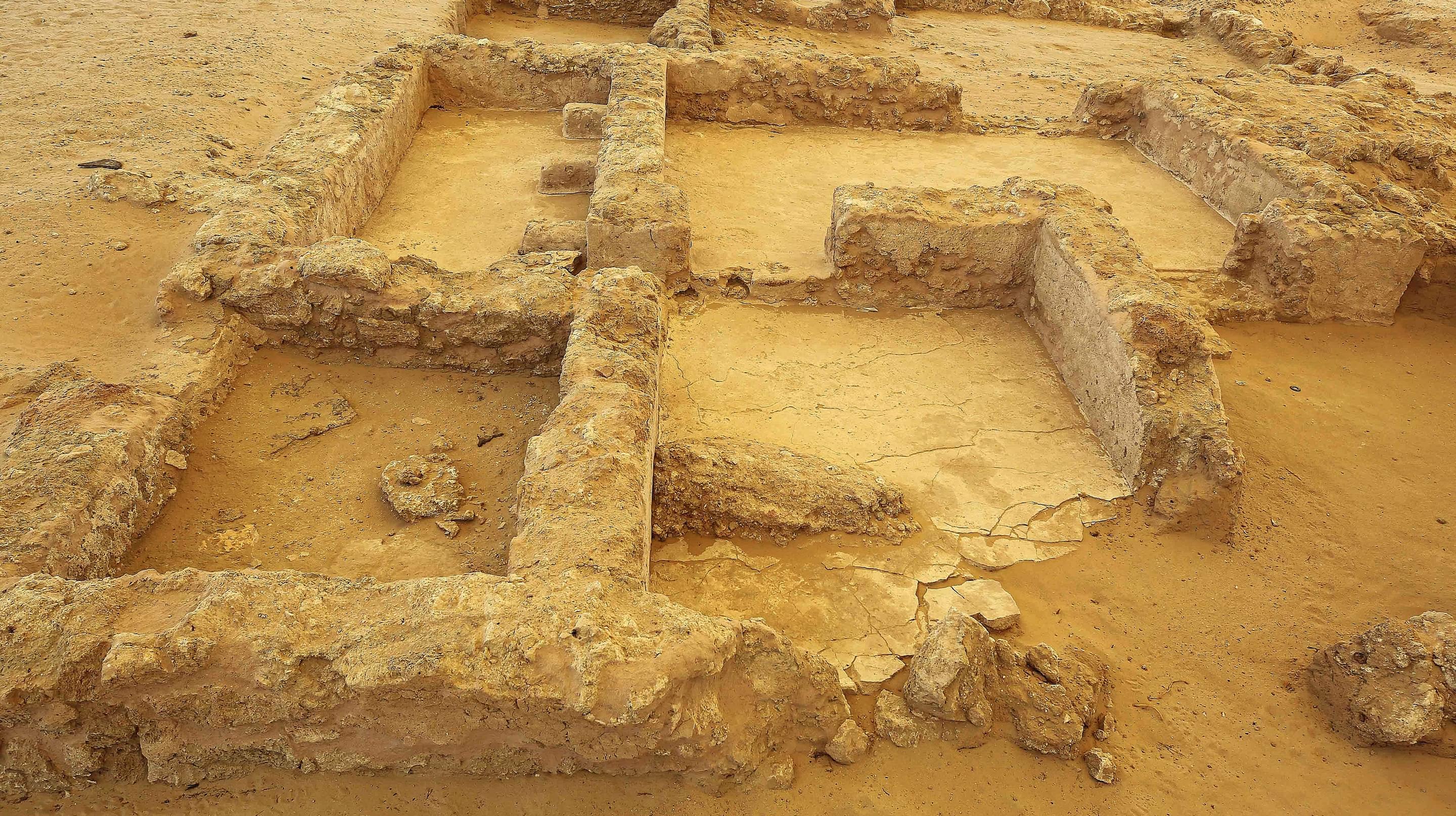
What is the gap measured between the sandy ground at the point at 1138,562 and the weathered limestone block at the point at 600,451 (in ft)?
2.41

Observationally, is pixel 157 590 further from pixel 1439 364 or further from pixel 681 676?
pixel 1439 364

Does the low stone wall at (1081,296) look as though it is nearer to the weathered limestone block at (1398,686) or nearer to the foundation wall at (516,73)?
the weathered limestone block at (1398,686)

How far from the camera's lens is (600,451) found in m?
3.51

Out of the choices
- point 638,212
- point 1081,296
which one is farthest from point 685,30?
point 1081,296

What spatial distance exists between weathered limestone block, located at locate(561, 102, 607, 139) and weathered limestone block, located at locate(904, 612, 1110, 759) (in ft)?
17.4

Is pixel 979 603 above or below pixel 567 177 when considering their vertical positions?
below

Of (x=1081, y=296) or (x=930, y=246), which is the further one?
(x=930, y=246)

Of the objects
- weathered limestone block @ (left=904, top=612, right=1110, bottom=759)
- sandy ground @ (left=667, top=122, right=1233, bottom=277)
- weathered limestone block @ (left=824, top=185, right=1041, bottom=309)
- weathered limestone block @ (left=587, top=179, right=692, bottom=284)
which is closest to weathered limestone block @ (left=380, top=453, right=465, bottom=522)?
weathered limestone block @ (left=587, top=179, right=692, bottom=284)

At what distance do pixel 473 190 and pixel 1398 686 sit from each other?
19.8 ft

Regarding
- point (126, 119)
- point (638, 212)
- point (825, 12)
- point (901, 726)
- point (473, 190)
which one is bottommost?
point (901, 726)

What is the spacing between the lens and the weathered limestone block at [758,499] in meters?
4.04

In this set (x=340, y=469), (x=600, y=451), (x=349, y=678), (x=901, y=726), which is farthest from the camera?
(x=340, y=469)

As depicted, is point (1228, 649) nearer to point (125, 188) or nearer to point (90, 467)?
point (90, 467)

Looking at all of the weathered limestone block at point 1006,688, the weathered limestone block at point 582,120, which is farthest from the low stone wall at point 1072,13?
the weathered limestone block at point 1006,688
